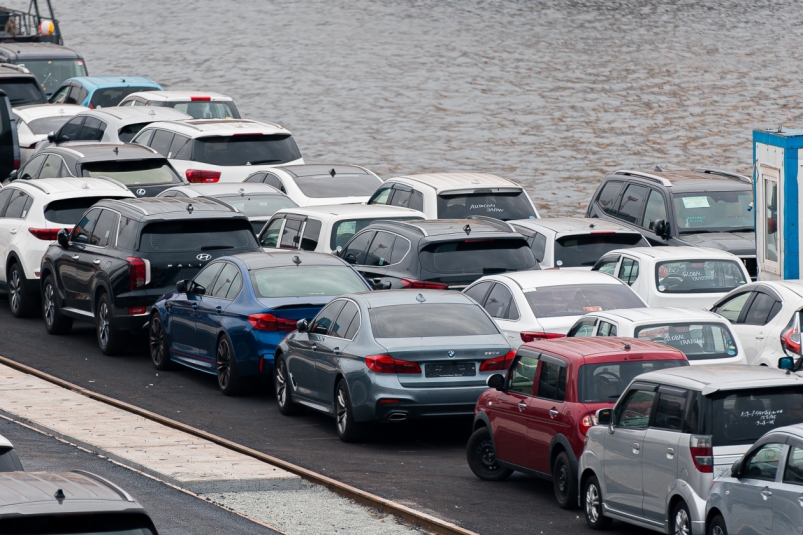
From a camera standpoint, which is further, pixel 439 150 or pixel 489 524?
pixel 439 150

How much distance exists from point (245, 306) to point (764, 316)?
17.8 ft

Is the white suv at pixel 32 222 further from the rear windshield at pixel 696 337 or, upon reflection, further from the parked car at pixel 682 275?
the rear windshield at pixel 696 337

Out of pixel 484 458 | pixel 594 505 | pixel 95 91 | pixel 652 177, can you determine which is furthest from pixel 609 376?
pixel 95 91

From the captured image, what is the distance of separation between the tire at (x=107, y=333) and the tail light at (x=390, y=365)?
5623mm

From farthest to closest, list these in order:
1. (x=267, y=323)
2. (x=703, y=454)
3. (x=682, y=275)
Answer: (x=682, y=275) → (x=267, y=323) → (x=703, y=454)

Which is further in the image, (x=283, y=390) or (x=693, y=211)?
(x=693, y=211)

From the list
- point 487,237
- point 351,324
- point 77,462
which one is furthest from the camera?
point 487,237

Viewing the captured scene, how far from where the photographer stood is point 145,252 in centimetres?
1812

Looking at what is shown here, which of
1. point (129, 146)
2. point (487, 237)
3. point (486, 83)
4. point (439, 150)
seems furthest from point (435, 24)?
point (487, 237)

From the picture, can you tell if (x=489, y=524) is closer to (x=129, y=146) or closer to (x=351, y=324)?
(x=351, y=324)

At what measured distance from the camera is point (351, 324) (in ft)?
47.1

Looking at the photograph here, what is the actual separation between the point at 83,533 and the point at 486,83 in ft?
218

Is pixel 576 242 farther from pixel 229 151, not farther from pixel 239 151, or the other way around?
pixel 229 151

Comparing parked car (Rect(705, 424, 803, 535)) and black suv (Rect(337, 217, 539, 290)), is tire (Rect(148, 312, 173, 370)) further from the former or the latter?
parked car (Rect(705, 424, 803, 535))
